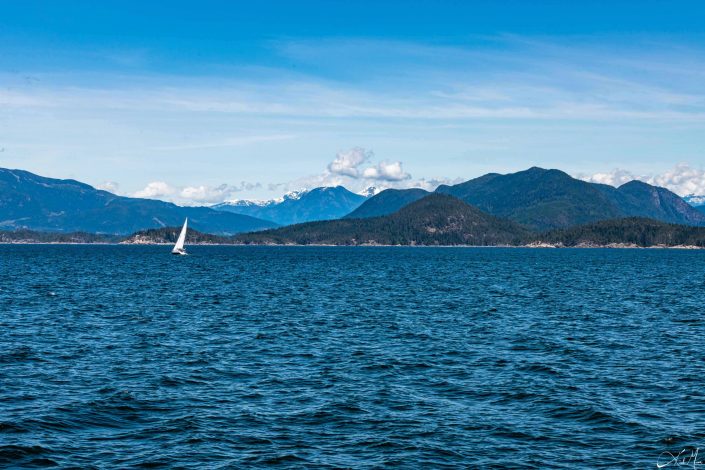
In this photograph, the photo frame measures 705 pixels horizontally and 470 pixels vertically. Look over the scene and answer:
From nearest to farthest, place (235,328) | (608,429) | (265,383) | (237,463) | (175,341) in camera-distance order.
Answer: (237,463) < (608,429) < (265,383) < (175,341) < (235,328)

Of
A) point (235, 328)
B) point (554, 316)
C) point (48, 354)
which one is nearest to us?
point (48, 354)

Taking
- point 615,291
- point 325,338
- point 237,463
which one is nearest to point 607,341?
point 325,338

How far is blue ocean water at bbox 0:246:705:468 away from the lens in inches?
1214

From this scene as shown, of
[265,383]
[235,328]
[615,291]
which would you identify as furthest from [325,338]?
[615,291]

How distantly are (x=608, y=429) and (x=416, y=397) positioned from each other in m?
11.0

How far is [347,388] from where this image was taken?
42406 millimetres

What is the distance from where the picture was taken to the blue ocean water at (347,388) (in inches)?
1214

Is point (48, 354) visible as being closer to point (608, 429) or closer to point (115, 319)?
point (115, 319)

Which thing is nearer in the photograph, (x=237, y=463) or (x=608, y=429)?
(x=237, y=463)

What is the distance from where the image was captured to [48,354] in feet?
171

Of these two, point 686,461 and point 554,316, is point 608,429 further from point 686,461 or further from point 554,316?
point 554,316

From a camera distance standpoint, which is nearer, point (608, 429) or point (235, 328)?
point (608, 429)

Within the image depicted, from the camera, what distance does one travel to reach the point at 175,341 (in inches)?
2351

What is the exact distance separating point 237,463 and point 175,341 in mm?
32469
